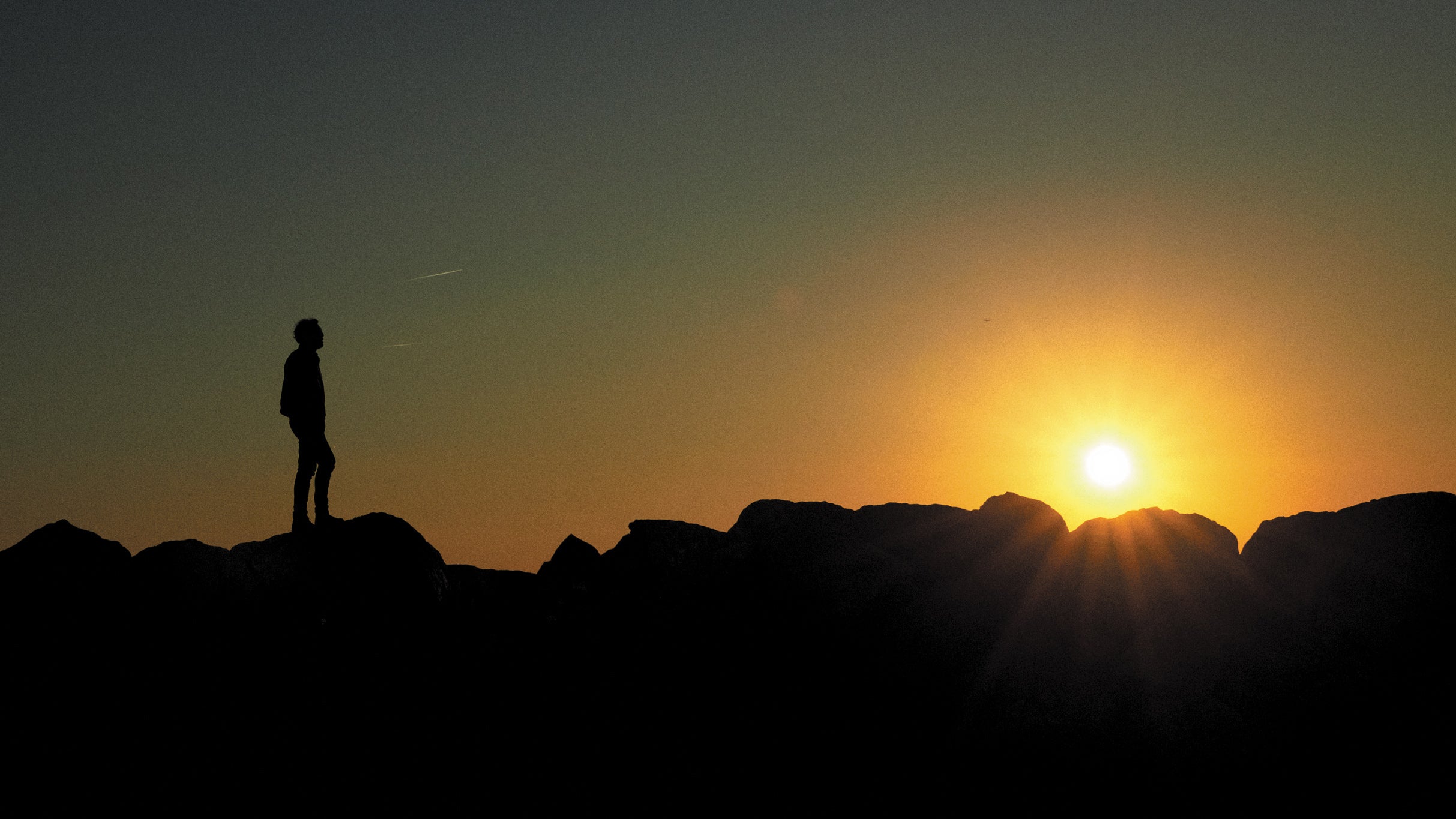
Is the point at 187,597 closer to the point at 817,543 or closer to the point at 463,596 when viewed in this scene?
the point at 463,596

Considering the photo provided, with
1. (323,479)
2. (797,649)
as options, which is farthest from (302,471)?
(797,649)

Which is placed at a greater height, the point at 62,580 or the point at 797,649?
the point at 62,580

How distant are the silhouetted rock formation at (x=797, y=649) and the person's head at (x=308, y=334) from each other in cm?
318

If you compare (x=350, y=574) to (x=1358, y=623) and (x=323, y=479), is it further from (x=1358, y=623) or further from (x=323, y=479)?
(x=1358, y=623)

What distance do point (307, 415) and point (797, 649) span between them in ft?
30.4

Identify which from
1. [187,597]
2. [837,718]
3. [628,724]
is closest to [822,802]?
[837,718]

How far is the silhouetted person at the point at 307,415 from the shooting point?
22.2 meters

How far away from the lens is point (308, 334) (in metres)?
22.3

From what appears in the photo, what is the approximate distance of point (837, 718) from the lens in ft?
70.8

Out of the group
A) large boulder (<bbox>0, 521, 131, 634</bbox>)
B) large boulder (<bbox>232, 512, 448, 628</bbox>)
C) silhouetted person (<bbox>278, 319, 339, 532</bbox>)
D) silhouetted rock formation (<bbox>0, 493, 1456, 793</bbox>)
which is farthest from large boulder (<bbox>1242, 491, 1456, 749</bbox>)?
large boulder (<bbox>0, 521, 131, 634</bbox>)

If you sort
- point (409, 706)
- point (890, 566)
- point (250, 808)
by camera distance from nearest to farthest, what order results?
point (250, 808) → point (409, 706) → point (890, 566)

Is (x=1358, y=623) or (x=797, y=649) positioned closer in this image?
(x=1358, y=623)

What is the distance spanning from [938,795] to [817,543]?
505cm

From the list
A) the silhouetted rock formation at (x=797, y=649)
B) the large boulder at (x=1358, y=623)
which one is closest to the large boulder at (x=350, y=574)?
the silhouetted rock formation at (x=797, y=649)
